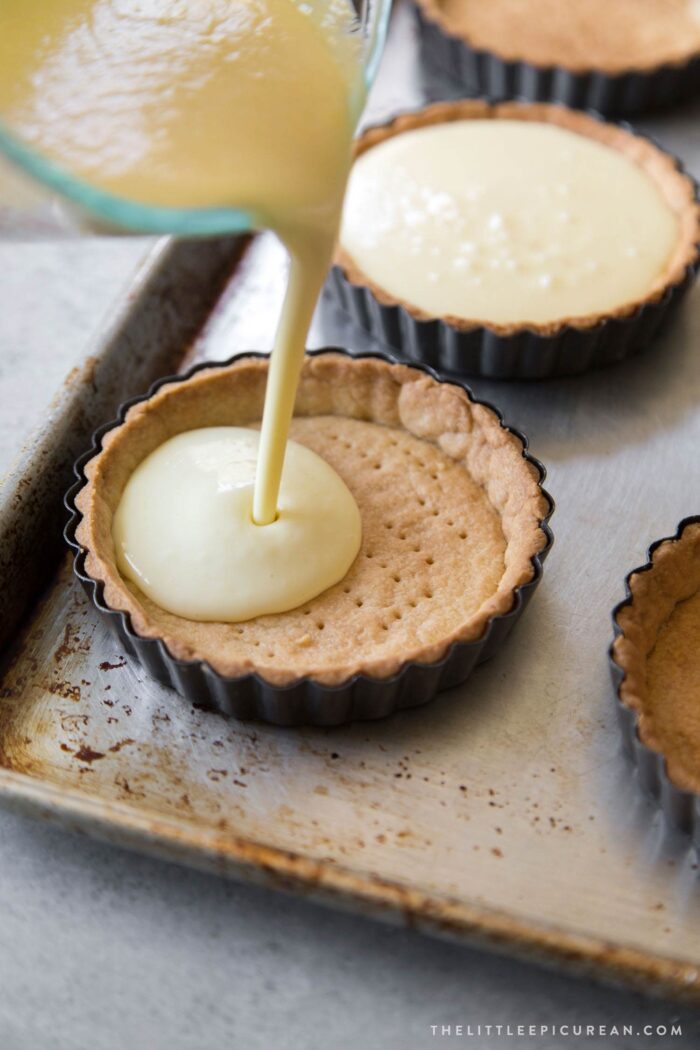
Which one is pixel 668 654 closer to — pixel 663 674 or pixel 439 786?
pixel 663 674

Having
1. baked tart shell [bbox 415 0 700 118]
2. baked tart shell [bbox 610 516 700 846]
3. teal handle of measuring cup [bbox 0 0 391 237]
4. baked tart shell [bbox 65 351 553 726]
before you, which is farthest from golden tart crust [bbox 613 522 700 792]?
baked tart shell [bbox 415 0 700 118]

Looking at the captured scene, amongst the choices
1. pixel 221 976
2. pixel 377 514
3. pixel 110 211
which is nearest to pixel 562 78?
pixel 377 514

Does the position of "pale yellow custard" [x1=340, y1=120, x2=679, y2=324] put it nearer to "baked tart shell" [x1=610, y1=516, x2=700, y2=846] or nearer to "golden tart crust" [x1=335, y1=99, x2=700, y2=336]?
"golden tart crust" [x1=335, y1=99, x2=700, y2=336]

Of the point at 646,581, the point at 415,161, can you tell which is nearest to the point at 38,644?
the point at 646,581

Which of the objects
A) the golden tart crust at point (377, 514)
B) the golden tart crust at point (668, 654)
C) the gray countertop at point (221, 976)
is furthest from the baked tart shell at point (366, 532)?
the gray countertop at point (221, 976)

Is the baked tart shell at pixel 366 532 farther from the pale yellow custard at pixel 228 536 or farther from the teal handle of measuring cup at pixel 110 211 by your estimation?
the teal handle of measuring cup at pixel 110 211
